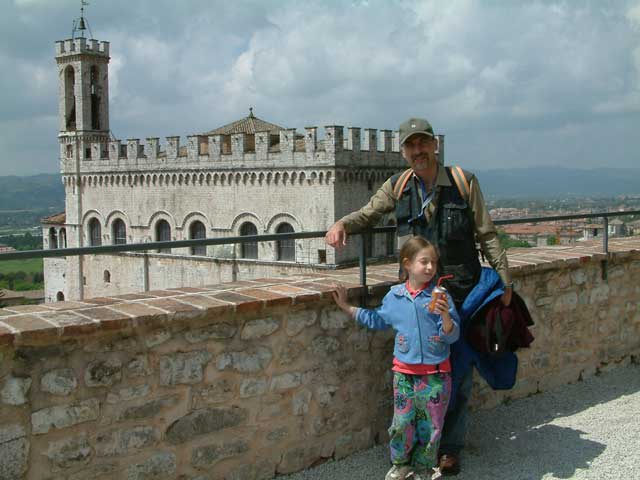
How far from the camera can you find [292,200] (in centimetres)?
2642

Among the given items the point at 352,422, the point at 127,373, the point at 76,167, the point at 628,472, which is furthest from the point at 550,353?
the point at 76,167

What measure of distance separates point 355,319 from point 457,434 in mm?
744

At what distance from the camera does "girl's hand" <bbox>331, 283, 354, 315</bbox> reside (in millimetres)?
3401

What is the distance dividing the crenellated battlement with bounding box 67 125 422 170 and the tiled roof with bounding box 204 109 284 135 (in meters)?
1.08

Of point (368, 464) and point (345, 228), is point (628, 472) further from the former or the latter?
point (345, 228)

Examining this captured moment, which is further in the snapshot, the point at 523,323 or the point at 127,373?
the point at 523,323

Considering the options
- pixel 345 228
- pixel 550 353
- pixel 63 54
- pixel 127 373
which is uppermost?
pixel 63 54

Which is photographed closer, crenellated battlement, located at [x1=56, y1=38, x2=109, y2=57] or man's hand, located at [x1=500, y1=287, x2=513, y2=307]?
man's hand, located at [x1=500, y1=287, x2=513, y2=307]

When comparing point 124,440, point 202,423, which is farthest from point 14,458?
point 202,423

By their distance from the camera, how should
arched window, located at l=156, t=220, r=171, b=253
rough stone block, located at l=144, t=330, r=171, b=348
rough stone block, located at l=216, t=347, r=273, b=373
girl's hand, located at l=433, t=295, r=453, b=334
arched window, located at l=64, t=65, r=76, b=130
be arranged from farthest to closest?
arched window, located at l=64, t=65, r=76, b=130
arched window, located at l=156, t=220, r=171, b=253
rough stone block, located at l=216, t=347, r=273, b=373
girl's hand, located at l=433, t=295, r=453, b=334
rough stone block, located at l=144, t=330, r=171, b=348

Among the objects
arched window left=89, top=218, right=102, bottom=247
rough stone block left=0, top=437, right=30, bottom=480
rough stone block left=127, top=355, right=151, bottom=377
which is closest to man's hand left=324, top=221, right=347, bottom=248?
rough stone block left=127, top=355, right=151, bottom=377

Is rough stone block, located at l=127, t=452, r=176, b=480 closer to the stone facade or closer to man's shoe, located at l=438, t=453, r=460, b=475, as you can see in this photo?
man's shoe, located at l=438, t=453, r=460, b=475

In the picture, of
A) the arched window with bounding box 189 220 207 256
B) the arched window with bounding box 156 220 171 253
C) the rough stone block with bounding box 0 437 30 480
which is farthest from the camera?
the arched window with bounding box 156 220 171 253

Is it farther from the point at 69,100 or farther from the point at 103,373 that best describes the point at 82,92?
the point at 103,373
